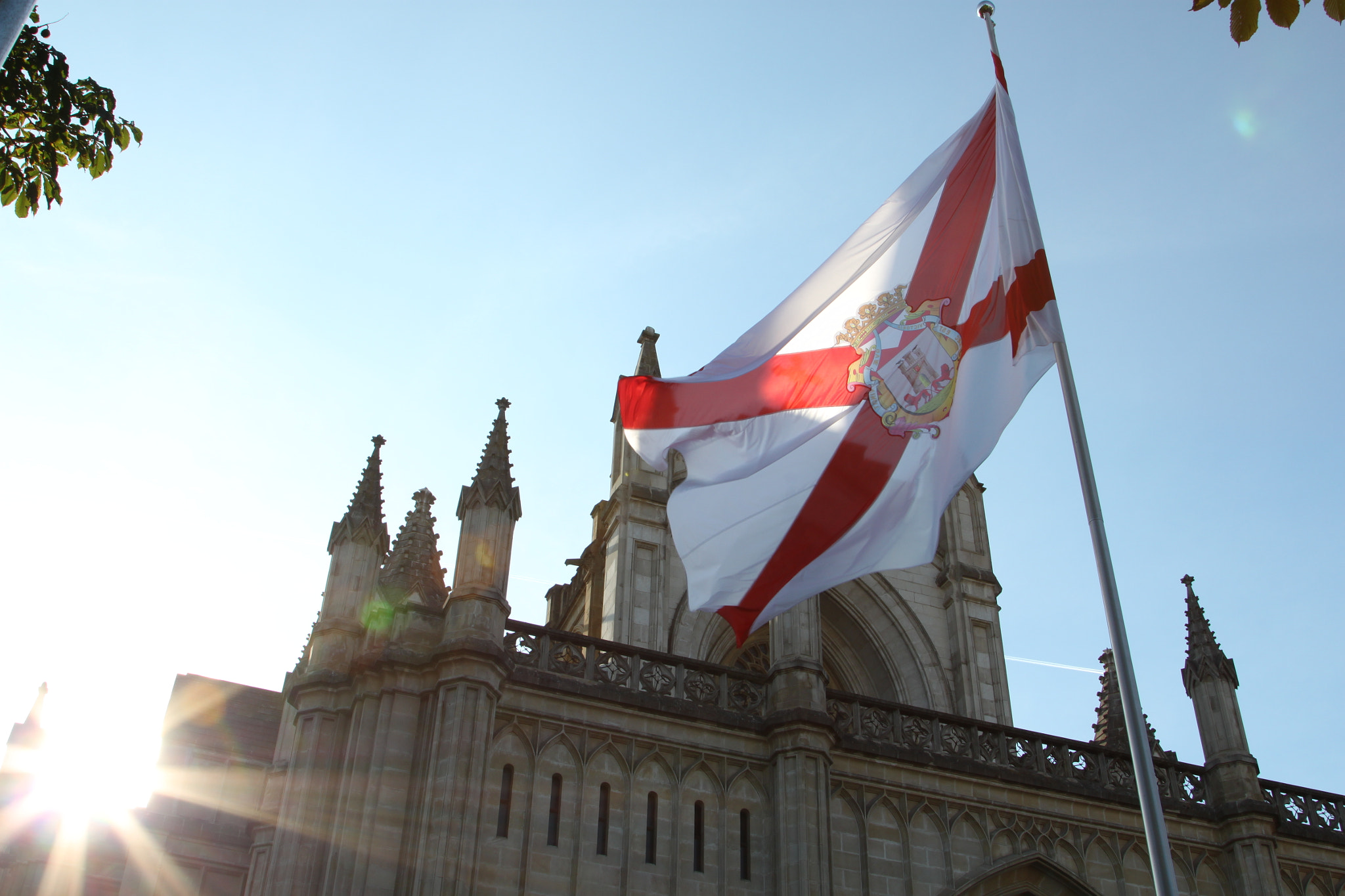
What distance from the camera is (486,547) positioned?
58.6 feet

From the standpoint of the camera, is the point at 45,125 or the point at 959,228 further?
the point at 959,228

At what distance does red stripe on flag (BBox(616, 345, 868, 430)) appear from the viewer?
13.9 meters

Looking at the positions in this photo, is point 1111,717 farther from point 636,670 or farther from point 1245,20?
point 1245,20

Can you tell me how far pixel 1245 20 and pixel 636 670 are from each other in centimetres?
1439

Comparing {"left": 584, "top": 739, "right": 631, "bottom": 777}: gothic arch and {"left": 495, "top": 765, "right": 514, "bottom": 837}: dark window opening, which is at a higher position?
{"left": 584, "top": 739, "right": 631, "bottom": 777}: gothic arch

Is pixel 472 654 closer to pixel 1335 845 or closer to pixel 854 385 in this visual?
pixel 854 385

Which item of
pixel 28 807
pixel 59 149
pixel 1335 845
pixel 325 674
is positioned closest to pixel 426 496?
A: pixel 325 674

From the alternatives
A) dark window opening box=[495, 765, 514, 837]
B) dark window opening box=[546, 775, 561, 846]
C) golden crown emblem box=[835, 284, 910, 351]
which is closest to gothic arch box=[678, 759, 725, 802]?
dark window opening box=[546, 775, 561, 846]

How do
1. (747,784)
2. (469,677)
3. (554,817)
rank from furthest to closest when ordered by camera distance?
1. (747,784)
2. (554,817)
3. (469,677)

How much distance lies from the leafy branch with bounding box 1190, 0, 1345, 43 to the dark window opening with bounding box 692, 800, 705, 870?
14073 mm

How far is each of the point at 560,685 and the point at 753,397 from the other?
18.5 ft

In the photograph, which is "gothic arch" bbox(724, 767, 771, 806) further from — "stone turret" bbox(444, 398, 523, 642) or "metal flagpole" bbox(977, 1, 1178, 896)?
"metal flagpole" bbox(977, 1, 1178, 896)

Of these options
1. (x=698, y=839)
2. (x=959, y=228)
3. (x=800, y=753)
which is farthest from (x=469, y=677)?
(x=959, y=228)

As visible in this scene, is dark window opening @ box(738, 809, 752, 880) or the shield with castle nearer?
the shield with castle
